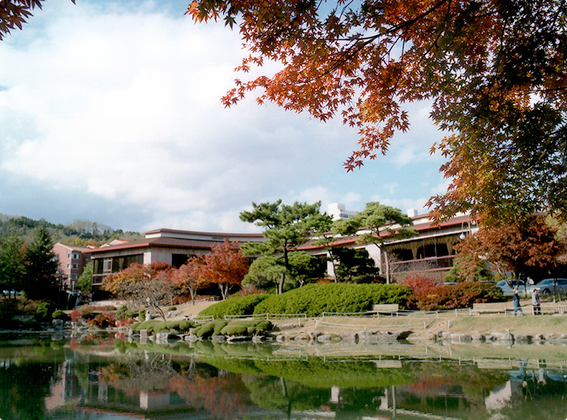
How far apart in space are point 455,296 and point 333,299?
5918mm

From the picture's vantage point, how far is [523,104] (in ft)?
26.0

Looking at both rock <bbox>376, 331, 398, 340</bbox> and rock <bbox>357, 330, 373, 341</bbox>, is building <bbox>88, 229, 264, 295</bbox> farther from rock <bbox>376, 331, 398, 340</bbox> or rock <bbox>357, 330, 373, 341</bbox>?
rock <bbox>376, 331, 398, 340</bbox>

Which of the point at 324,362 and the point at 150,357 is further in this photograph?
the point at 150,357

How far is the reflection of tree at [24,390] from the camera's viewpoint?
26.3 feet

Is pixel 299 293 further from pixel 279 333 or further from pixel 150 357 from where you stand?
pixel 150 357

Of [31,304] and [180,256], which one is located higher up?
[180,256]

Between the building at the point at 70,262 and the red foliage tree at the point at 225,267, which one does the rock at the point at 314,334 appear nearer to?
the red foliage tree at the point at 225,267

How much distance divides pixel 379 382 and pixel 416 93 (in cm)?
610

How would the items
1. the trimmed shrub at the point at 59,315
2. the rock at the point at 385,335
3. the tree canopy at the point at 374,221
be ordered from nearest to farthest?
the rock at the point at 385,335 < the tree canopy at the point at 374,221 < the trimmed shrub at the point at 59,315

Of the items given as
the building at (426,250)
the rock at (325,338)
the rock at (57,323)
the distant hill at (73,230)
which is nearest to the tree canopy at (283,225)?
the building at (426,250)

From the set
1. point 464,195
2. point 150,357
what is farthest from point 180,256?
point 464,195

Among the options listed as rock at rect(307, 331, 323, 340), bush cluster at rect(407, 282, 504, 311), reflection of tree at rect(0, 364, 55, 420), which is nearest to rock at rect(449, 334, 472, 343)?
bush cluster at rect(407, 282, 504, 311)

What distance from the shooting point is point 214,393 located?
9195 mm

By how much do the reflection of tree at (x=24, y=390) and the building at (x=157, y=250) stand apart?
27387 millimetres
